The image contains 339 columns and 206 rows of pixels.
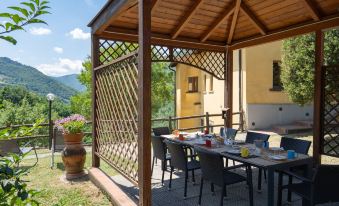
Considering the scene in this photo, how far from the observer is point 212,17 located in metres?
5.83

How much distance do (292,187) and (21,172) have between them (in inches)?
115

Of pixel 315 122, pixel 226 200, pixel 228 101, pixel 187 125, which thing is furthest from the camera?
pixel 187 125

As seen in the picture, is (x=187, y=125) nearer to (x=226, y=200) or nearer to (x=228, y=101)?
(x=228, y=101)

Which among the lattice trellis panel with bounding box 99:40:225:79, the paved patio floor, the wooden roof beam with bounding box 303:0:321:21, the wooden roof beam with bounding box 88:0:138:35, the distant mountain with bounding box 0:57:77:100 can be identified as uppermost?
the distant mountain with bounding box 0:57:77:100

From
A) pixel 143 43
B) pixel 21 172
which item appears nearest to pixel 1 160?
pixel 21 172

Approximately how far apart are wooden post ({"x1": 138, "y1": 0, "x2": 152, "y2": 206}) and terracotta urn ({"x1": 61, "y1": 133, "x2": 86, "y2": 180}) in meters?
2.44

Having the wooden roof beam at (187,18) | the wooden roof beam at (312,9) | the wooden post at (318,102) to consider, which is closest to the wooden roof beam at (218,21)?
the wooden roof beam at (187,18)

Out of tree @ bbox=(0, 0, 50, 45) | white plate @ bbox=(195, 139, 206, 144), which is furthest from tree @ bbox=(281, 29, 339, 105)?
tree @ bbox=(0, 0, 50, 45)

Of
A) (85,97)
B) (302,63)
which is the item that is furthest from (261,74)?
(85,97)

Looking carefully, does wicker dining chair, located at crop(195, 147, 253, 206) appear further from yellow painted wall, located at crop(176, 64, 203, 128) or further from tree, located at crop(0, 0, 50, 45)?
yellow painted wall, located at crop(176, 64, 203, 128)

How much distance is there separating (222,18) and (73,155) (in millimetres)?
3966

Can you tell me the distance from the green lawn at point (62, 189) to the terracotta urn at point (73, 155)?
202 mm

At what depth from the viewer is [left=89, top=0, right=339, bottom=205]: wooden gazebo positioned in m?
3.10

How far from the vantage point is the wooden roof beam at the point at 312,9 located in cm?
453
